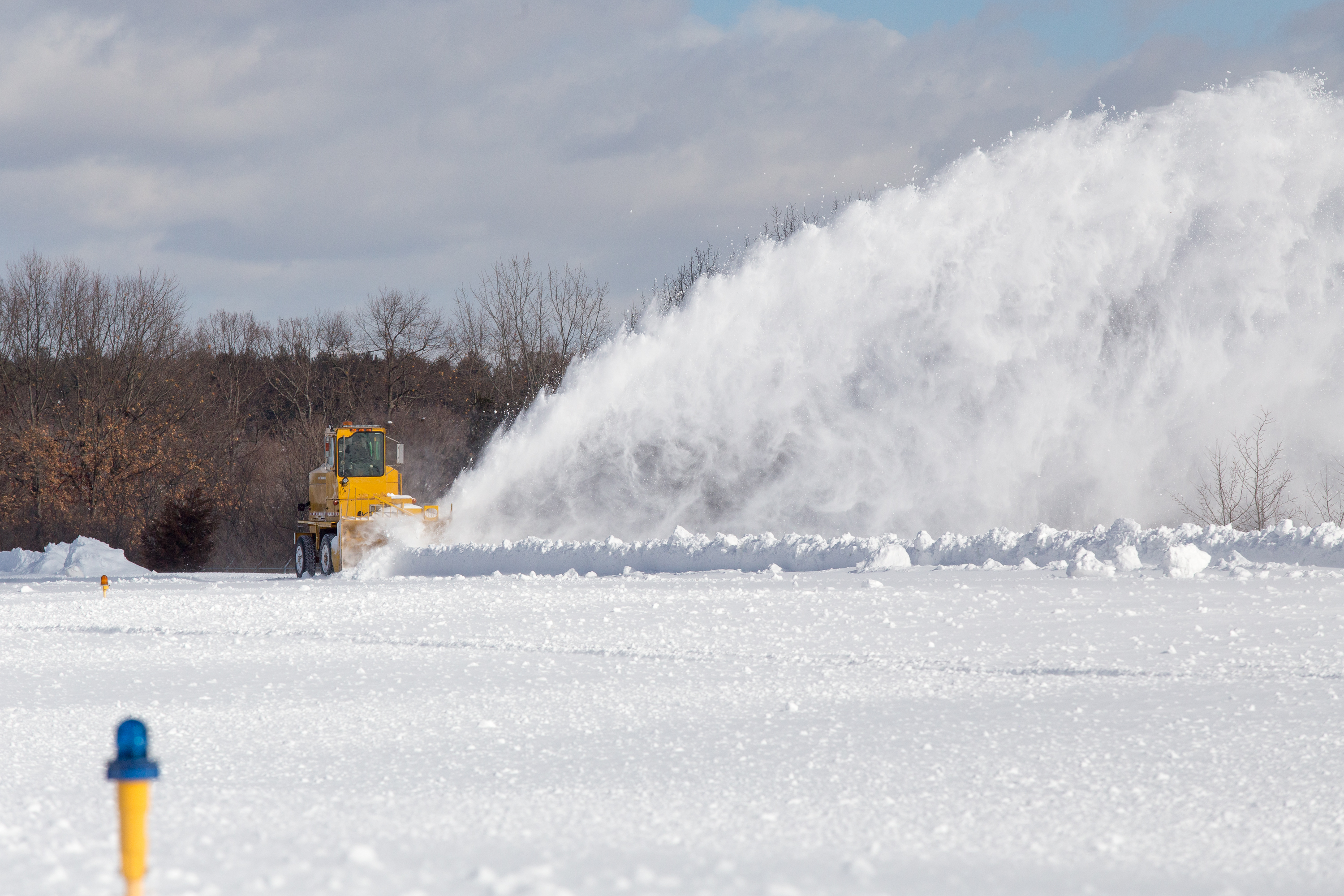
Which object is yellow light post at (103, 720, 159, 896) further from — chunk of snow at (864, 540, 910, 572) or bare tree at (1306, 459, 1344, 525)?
bare tree at (1306, 459, 1344, 525)

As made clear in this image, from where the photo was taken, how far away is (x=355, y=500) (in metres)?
19.7

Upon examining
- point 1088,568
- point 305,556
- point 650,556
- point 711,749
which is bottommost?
point 711,749

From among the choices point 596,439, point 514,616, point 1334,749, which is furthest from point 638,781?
point 596,439

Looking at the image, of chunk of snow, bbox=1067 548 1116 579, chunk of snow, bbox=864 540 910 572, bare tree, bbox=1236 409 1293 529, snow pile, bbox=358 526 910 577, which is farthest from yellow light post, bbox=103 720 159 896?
bare tree, bbox=1236 409 1293 529

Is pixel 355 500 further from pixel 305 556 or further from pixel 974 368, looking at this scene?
pixel 974 368

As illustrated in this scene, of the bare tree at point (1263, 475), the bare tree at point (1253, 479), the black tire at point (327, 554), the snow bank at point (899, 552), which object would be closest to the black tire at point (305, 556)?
the black tire at point (327, 554)

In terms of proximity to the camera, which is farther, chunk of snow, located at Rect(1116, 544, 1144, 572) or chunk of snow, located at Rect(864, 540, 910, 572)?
chunk of snow, located at Rect(864, 540, 910, 572)

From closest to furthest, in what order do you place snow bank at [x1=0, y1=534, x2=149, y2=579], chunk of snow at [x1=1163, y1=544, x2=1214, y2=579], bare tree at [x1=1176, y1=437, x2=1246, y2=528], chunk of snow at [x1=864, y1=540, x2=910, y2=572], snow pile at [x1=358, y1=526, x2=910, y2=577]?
chunk of snow at [x1=1163, y1=544, x2=1214, y2=579]
chunk of snow at [x1=864, y1=540, x2=910, y2=572]
snow pile at [x1=358, y1=526, x2=910, y2=577]
bare tree at [x1=1176, y1=437, x2=1246, y2=528]
snow bank at [x1=0, y1=534, x2=149, y2=579]

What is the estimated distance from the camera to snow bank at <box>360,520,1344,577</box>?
13.6 m

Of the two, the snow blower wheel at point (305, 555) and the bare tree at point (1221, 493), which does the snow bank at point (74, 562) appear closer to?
the snow blower wheel at point (305, 555)

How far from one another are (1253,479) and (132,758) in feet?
56.8


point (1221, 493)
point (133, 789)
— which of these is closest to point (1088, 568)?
point (1221, 493)

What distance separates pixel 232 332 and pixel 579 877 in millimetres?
56907

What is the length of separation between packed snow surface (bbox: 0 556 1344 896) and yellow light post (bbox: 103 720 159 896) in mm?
949
